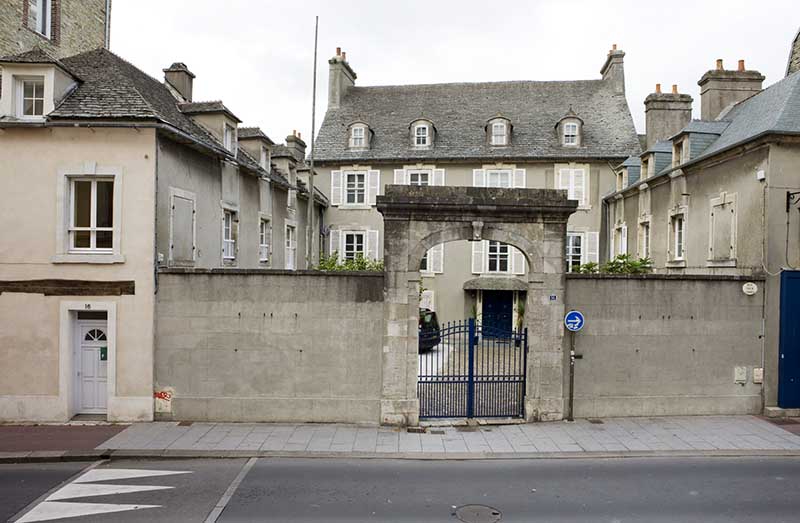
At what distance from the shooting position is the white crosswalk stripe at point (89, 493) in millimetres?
7781

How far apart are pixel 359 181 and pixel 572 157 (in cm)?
1033

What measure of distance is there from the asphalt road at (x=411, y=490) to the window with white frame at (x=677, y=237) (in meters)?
8.61

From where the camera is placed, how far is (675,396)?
12742mm

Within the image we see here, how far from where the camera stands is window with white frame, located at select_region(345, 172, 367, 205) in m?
28.1

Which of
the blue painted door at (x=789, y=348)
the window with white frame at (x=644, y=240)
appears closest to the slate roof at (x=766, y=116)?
the blue painted door at (x=789, y=348)

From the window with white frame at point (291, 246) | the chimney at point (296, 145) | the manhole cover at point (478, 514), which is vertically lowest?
the manhole cover at point (478, 514)

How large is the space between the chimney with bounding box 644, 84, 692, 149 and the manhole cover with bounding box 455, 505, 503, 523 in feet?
64.7

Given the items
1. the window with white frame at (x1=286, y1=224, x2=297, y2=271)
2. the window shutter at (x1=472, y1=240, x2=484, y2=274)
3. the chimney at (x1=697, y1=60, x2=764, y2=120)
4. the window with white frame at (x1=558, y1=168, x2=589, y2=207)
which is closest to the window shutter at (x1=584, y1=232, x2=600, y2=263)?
the window with white frame at (x1=558, y1=168, x2=589, y2=207)

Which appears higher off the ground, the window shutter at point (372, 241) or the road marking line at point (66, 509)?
the window shutter at point (372, 241)

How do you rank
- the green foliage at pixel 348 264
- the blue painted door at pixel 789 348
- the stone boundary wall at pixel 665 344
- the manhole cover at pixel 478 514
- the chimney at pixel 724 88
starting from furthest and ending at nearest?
the green foliage at pixel 348 264
the chimney at pixel 724 88
the blue painted door at pixel 789 348
the stone boundary wall at pixel 665 344
the manhole cover at pixel 478 514

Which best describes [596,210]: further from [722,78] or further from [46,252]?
[46,252]

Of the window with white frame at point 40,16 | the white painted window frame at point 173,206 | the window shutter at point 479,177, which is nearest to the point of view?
the white painted window frame at point 173,206

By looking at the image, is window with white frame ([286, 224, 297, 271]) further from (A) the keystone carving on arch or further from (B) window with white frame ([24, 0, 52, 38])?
(A) the keystone carving on arch

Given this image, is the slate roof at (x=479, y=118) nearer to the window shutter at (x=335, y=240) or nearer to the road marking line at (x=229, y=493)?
the window shutter at (x=335, y=240)
